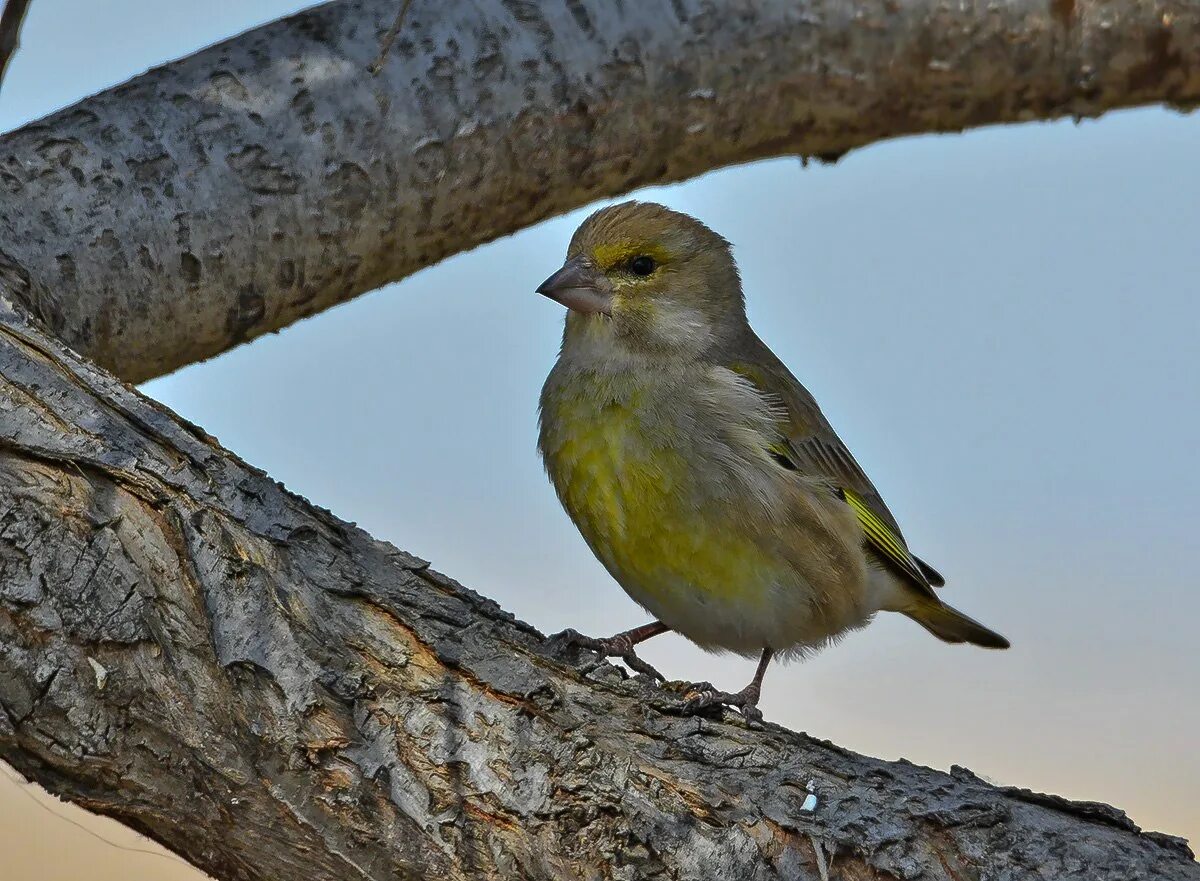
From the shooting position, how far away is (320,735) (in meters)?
2.66

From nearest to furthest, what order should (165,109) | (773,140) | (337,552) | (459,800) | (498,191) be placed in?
(459,800) < (337,552) < (165,109) < (498,191) < (773,140)

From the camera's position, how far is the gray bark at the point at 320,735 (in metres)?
2.62

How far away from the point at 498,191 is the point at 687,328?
87 centimetres

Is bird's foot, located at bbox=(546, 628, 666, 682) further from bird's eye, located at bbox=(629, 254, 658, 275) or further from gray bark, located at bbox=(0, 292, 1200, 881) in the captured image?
bird's eye, located at bbox=(629, 254, 658, 275)

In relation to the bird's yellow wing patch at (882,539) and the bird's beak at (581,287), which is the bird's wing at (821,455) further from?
the bird's beak at (581,287)

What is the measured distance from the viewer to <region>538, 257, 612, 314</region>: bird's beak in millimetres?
4734

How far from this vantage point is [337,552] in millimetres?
2955

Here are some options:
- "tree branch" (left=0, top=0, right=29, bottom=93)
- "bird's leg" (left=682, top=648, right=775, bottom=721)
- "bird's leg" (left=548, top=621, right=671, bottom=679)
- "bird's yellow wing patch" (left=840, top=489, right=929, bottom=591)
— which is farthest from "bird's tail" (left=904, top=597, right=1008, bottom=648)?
"tree branch" (left=0, top=0, right=29, bottom=93)

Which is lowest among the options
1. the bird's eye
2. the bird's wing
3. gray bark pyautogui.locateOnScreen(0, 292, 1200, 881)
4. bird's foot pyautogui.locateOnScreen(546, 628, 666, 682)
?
gray bark pyautogui.locateOnScreen(0, 292, 1200, 881)

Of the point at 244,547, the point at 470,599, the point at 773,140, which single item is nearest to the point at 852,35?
the point at 773,140

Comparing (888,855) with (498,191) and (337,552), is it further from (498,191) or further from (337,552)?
(498,191)

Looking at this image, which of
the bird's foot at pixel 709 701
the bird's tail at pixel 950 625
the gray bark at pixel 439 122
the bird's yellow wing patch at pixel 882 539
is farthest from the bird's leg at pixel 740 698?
the gray bark at pixel 439 122

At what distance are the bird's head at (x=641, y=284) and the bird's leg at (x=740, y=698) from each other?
1135 mm

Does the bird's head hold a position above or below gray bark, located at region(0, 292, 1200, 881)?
above
